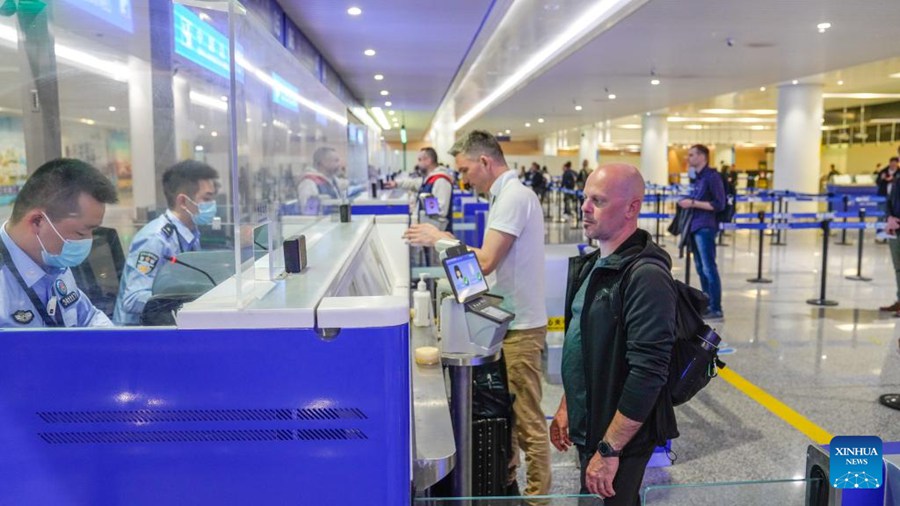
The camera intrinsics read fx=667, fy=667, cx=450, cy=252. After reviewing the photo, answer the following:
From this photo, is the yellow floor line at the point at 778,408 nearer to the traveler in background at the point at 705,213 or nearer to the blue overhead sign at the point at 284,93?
the traveler in background at the point at 705,213

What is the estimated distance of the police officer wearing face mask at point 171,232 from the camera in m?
1.92

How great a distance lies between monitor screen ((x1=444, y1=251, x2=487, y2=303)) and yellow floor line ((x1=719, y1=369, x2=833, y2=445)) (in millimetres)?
2639

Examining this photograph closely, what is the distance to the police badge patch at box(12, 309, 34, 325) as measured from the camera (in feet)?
4.46

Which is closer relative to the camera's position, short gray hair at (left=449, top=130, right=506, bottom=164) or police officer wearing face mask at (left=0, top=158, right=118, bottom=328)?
police officer wearing face mask at (left=0, top=158, right=118, bottom=328)

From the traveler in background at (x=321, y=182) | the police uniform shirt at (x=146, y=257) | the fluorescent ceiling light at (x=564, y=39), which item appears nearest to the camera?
the police uniform shirt at (x=146, y=257)

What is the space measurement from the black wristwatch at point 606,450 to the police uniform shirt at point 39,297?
1238 mm

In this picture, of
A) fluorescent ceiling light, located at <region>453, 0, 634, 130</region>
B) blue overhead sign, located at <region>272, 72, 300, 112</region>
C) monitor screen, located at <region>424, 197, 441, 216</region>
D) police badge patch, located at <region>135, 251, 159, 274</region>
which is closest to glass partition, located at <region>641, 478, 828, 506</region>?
blue overhead sign, located at <region>272, 72, 300, 112</region>

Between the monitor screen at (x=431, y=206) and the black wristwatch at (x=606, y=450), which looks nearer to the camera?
the black wristwatch at (x=606, y=450)

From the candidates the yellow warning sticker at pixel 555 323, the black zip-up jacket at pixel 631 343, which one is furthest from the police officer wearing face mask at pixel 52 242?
the yellow warning sticker at pixel 555 323

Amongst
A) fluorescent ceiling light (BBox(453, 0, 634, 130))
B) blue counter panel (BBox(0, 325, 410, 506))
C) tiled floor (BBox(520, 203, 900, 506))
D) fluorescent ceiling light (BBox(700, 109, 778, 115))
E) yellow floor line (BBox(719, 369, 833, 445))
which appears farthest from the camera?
fluorescent ceiling light (BBox(700, 109, 778, 115))

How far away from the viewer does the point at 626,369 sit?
1.81 metres

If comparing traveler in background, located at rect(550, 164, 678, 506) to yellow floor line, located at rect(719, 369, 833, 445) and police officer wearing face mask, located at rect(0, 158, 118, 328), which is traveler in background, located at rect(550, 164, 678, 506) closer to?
police officer wearing face mask, located at rect(0, 158, 118, 328)

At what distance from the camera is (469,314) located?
6.33 feet

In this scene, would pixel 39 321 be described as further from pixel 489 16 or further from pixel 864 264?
pixel 864 264
